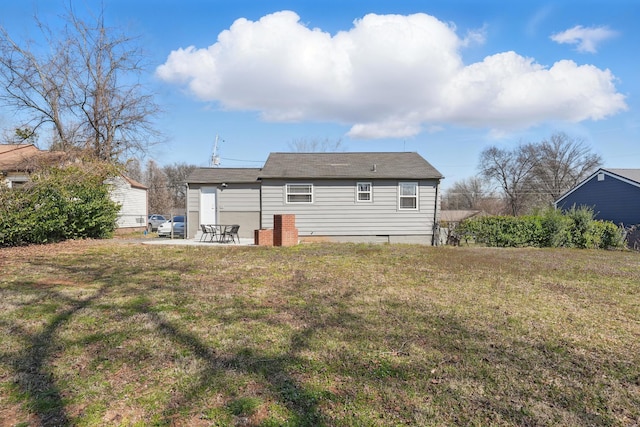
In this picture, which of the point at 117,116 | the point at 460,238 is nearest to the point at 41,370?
the point at 460,238

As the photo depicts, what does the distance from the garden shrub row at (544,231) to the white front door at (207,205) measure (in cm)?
1026

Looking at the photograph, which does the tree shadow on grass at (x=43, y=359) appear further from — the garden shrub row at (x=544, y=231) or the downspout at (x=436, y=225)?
the garden shrub row at (x=544, y=231)

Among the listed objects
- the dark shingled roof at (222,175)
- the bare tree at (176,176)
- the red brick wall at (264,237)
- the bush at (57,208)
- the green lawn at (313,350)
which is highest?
the bare tree at (176,176)

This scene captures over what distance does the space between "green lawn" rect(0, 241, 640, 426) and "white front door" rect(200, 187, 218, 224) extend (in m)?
8.37

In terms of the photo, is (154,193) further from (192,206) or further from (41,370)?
(41,370)

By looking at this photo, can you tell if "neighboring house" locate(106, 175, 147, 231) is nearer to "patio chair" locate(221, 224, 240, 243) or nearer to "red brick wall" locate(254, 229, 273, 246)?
"patio chair" locate(221, 224, 240, 243)

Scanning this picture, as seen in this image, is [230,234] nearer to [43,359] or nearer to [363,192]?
[363,192]

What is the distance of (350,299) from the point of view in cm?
517

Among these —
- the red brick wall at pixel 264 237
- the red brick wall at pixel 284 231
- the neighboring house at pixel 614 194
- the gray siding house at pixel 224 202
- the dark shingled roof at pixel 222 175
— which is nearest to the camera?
the red brick wall at pixel 284 231

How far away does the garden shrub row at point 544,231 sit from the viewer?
14.1 meters

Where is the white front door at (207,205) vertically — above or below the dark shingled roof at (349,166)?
below

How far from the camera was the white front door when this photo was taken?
49.1ft

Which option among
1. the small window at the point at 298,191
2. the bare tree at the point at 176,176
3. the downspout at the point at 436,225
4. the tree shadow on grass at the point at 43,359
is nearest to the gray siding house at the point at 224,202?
the small window at the point at 298,191

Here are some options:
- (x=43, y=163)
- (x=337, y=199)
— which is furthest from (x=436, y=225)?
(x=43, y=163)
